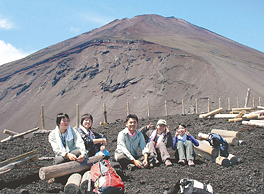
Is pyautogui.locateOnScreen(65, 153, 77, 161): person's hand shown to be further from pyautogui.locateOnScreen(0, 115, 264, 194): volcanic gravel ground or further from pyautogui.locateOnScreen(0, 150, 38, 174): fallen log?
pyautogui.locateOnScreen(0, 150, 38, 174): fallen log

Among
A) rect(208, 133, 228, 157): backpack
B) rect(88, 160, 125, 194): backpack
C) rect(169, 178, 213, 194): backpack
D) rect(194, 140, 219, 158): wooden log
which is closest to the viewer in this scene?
rect(169, 178, 213, 194): backpack

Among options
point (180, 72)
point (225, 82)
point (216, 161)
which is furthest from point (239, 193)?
point (180, 72)

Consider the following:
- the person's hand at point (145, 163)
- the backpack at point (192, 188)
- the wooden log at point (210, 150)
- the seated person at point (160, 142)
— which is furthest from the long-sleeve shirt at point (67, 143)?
the wooden log at point (210, 150)

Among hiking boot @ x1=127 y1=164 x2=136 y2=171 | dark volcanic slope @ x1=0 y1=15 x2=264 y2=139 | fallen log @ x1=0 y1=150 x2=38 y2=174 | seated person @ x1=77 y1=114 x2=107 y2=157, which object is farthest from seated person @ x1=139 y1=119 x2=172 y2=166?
dark volcanic slope @ x1=0 y1=15 x2=264 y2=139

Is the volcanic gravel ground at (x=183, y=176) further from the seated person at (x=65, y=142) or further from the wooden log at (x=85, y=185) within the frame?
the wooden log at (x=85, y=185)

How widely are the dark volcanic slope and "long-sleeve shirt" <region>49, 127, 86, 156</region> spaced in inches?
900

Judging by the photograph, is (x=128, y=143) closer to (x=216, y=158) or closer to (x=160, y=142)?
(x=160, y=142)

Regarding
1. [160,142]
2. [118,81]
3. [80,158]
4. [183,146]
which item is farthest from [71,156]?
[118,81]

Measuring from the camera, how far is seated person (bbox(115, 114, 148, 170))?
14.2 ft

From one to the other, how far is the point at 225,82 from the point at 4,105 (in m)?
44.0

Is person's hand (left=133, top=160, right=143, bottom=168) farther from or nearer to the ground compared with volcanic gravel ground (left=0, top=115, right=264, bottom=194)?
farther from the ground

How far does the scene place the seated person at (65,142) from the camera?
3793mm

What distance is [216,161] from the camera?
14.7ft

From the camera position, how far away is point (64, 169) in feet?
11.7
